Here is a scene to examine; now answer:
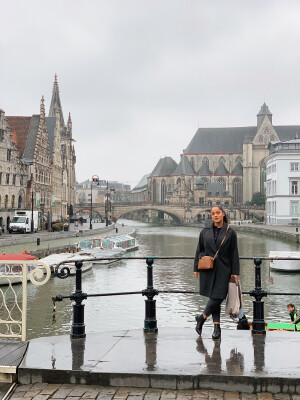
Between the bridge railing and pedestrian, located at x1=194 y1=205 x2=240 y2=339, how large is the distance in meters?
2.17

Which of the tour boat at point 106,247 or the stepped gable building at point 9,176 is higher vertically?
the stepped gable building at point 9,176

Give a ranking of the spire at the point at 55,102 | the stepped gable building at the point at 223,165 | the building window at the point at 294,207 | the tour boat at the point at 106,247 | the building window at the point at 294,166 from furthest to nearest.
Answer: the stepped gable building at the point at 223,165 < the spire at the point at 55,102 < the building window at the point at 294,207 < the building window at the point at 294,166 < the tour boat at the point at 106,247

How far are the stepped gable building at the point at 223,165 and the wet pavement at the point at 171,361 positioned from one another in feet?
386

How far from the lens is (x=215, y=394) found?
5160 millimetres

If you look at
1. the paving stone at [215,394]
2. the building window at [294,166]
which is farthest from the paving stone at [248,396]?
the building window at [294,166]

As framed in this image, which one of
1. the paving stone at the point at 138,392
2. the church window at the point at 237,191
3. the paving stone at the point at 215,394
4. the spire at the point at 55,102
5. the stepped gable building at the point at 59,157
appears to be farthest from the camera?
the church window at the point at 237,191

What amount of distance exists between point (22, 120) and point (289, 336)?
56.0 metres

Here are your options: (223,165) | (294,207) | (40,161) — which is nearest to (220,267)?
(40,161)

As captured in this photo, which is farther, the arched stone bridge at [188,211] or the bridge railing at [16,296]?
the arched stone bridge at [188,211]

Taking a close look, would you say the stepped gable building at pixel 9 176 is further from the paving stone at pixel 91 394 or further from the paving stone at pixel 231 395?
the paving stone at pixel 231 395

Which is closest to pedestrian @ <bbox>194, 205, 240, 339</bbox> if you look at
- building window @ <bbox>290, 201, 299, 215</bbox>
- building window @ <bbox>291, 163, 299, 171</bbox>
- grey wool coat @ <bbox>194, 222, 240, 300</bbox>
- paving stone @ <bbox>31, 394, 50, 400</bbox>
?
grey wool coat @ <bbox>194, 222, 240, 300</bbox>

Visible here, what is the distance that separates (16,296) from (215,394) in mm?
3462

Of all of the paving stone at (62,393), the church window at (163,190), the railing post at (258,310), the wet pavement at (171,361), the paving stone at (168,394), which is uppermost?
the church window at (163,190)

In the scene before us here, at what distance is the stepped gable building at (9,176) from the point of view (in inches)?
1950
